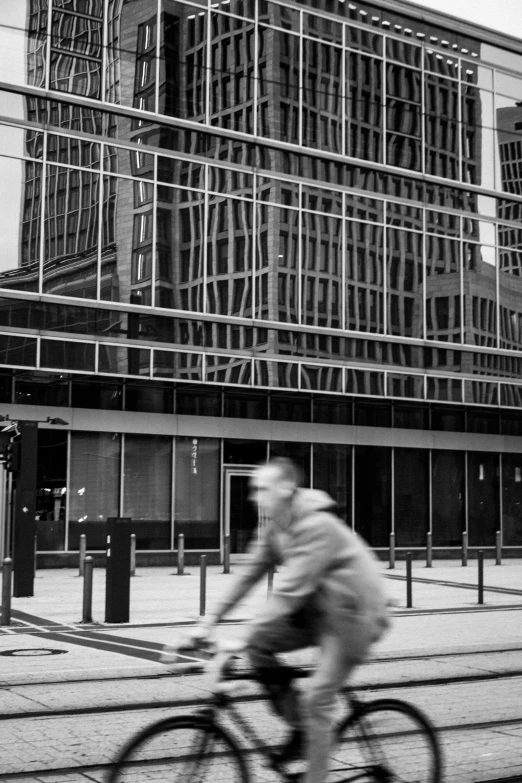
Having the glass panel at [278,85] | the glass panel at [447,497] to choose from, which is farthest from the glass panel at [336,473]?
the glass panel at [278,85]

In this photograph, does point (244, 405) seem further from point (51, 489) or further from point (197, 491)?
point (51, 489)

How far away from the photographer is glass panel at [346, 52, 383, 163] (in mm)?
29062

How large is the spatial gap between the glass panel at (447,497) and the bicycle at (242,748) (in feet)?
85.0

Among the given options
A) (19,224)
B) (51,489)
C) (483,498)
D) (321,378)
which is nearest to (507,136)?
(321,378)

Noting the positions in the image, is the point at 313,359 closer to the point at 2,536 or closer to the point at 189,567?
the point at 189,567

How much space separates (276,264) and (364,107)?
18.2 feet

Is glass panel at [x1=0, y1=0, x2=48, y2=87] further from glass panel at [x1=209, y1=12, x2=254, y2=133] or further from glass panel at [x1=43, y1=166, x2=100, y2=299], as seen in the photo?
glass panel at [x1=209, y1=12, x2=254, y2=133]

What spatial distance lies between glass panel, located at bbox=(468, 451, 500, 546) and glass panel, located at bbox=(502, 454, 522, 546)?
0.99 feet

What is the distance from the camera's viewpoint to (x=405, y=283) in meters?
29.7

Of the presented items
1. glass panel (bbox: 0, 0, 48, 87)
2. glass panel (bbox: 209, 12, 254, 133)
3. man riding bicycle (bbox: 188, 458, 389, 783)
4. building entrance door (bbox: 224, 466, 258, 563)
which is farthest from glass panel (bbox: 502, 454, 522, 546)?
man riding bicycle (bbox: 188, 458, 389, 783)

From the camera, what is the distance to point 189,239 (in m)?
26.3

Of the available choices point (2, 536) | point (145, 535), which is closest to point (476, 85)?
point (145, 535)

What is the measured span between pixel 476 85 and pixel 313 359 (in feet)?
34.3

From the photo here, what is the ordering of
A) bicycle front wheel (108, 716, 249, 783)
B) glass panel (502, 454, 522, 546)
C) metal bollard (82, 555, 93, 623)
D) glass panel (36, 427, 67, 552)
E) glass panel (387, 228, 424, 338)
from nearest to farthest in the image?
bicycle front wheel (108, 716, 249, 783)
metal bollard (82, 555, 93, 623)
glass panel (36, 427, 67, 552)
glass panel (387, 228, 424, 338)
glass panel (502, 454, 522, 546)
